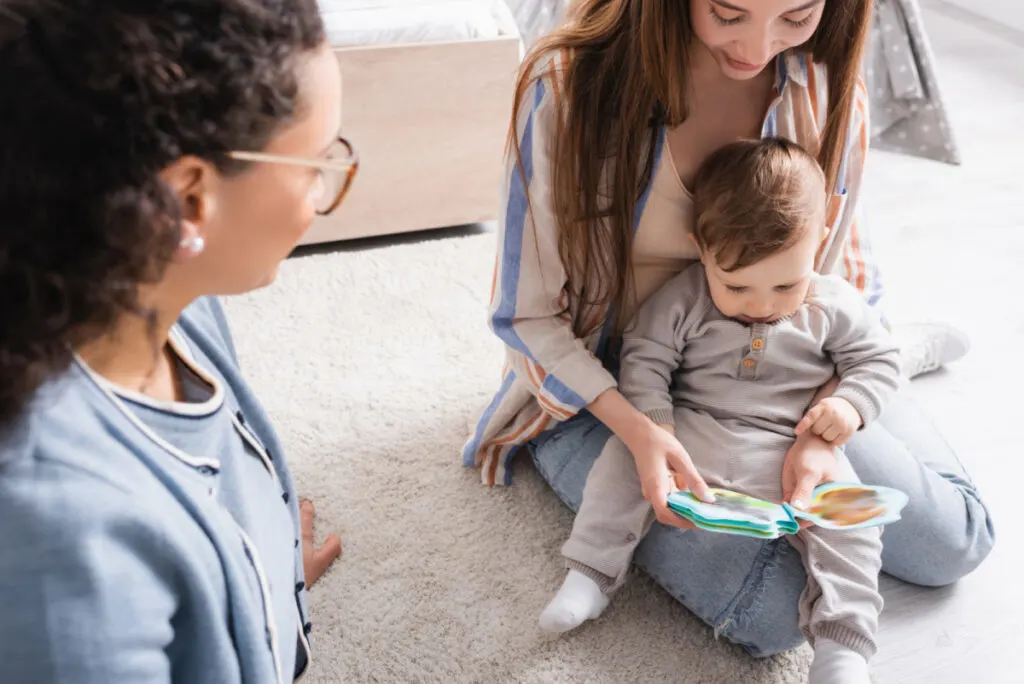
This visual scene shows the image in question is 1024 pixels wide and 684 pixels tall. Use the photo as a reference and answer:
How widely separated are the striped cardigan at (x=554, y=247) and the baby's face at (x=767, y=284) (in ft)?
0.46

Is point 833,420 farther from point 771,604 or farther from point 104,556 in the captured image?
point 104,556

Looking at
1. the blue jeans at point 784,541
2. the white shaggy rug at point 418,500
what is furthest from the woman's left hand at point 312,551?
the blue jeans at point 784,541

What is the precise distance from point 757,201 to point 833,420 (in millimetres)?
304

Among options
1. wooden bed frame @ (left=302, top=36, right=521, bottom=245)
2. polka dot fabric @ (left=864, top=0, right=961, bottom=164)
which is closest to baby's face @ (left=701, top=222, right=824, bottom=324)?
wooden bed frame @ (left=302, top=36, right=521, bottom=245)

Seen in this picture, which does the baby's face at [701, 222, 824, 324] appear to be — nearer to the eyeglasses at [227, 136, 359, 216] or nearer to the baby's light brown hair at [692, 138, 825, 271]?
the baby's light brown hair at [692, 138, 825, 271]

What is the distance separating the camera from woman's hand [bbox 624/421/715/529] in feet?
3.85

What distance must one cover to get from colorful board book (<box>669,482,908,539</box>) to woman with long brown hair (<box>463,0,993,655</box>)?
32 mm

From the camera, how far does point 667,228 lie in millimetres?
1239

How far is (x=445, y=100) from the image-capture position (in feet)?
6.47

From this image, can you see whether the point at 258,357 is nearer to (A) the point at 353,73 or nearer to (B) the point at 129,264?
(A) the point at 353,73

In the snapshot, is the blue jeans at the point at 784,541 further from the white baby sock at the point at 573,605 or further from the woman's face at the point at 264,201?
the woman's face at the point at 264,201

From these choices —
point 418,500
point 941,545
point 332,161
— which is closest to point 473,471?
point 418,500

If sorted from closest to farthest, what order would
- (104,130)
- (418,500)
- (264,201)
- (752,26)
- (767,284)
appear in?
(104,130) < (264,201) < (752,26) < (767,284) < (418,500)

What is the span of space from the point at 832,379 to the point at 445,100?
1.06 meters
